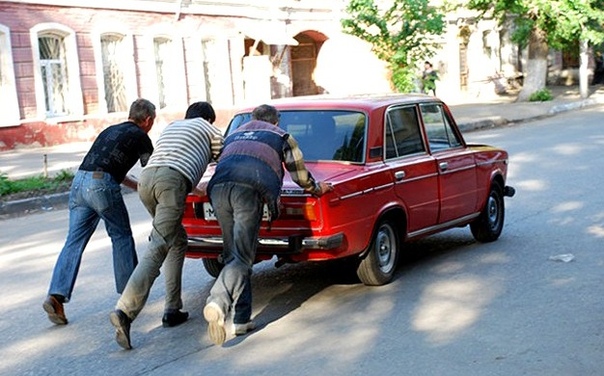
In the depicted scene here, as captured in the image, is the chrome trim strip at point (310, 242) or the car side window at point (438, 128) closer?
the chrome trim strip at point (310, 242)

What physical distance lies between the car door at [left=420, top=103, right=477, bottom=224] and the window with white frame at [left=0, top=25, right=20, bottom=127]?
48.0 feet

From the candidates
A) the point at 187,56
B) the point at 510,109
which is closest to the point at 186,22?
the point at 187,56

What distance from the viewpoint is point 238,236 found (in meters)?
6.33

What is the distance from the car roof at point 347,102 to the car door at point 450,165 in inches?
11.4

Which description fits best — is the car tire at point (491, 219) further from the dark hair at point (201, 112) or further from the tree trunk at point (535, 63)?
the tree trunk at point (535, 63)

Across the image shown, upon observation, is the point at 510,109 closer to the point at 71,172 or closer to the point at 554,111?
the point at 554,111

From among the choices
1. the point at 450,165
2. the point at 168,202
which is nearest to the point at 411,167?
the point at 450,165

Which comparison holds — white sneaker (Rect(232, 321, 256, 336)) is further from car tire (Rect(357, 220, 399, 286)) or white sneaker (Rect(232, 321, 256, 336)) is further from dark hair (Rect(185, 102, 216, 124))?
dark hair (Rect(185, 102, 216, 124))

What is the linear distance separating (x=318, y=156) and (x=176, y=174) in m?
1.64

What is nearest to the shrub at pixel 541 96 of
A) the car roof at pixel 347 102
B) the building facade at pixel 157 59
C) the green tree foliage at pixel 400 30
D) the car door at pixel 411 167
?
the building facade at pixel 157 59

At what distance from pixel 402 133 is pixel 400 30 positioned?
1956 cm

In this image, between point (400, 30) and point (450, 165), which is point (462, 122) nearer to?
point (400, 30)

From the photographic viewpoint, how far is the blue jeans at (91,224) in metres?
6.83

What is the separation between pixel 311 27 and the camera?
1256 inches
